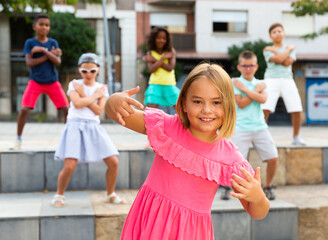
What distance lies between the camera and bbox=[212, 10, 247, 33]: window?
20766 mm

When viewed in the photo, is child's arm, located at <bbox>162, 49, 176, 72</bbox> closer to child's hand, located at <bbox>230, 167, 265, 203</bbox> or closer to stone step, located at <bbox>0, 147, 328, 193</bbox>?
stone step, located at <bbox>0, 147, 328, 193</bbox>

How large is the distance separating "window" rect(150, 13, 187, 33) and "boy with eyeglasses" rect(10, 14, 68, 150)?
15663 mm

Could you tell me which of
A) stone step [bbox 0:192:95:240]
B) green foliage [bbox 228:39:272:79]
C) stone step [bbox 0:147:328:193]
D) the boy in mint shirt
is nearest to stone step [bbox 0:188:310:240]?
stone step [bbox 0:192:95:240]

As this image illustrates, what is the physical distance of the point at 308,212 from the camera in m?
4.14

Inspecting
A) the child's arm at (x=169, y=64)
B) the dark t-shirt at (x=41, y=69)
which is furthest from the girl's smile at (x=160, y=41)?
the dark t-shirt at (x=41, y=69)

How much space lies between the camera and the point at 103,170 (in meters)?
4.93

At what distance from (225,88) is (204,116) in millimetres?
157

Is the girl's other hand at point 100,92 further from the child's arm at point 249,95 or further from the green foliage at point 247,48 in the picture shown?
the green foliage at point 247,48

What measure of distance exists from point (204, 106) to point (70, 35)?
690 inches

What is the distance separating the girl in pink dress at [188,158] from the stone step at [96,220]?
5.68ft

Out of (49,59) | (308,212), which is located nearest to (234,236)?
(308,212)

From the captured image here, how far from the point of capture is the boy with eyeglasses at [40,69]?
208 inches

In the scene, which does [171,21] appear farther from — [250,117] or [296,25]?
[250,117]

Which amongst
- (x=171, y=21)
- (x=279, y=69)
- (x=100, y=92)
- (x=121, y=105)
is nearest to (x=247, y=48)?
(x=171, y=21)
